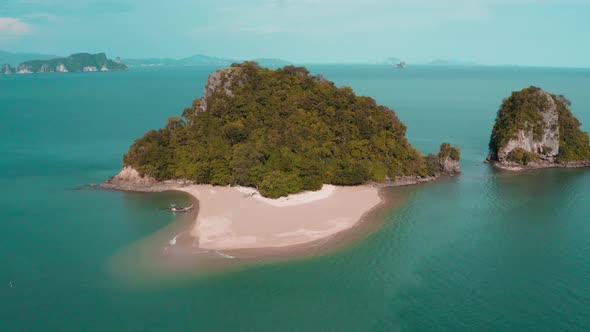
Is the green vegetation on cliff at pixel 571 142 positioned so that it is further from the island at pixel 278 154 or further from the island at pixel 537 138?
the island at pixel 278 154

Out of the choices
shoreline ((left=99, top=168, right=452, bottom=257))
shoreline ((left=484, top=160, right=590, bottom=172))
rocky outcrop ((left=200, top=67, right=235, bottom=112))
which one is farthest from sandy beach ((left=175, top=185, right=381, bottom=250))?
shoreline ((left=484, top=160, right=590, bottom=172))

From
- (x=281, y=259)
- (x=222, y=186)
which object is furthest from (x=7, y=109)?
(x=281, y=259)

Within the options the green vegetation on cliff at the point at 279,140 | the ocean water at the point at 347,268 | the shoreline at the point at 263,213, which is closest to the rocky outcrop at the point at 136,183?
the shoreline at the point at 263,213

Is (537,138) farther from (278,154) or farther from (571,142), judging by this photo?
(278,154)

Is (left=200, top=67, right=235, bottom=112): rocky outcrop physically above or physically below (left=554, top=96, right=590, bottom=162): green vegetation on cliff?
above

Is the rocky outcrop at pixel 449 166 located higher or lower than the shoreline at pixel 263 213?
higher

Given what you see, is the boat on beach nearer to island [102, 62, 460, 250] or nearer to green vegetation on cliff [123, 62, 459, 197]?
island [102, 62, 460, 250]
